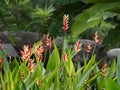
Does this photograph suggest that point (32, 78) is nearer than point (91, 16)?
Yes

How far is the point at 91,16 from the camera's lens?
3119mm

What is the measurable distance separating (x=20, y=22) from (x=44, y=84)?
23.0 feet

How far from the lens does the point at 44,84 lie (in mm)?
1945

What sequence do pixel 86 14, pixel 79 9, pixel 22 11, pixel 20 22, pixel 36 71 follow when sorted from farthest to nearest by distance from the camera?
pixel 22 11 < pixel 20 22 < pixel 79 9 < pixel 86 14 < pixel 36 71

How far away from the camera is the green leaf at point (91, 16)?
3141 millimetres

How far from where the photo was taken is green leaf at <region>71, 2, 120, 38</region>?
3141 millimetres

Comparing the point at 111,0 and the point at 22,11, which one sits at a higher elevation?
the point at 111,0

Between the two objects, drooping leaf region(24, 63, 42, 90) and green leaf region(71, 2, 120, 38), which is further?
green leaf region(71, 2, 120, 38)

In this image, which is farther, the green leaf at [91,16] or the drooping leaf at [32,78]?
the green leaf at [91,16]

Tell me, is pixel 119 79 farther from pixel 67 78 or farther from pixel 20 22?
pixel 20 22

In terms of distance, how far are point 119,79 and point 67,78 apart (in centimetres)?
24

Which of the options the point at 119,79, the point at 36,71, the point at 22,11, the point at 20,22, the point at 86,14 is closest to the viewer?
the point at 119,79

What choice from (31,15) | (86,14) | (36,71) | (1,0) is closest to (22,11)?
(31,15)

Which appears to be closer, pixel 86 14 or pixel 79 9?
pixel 86 14
